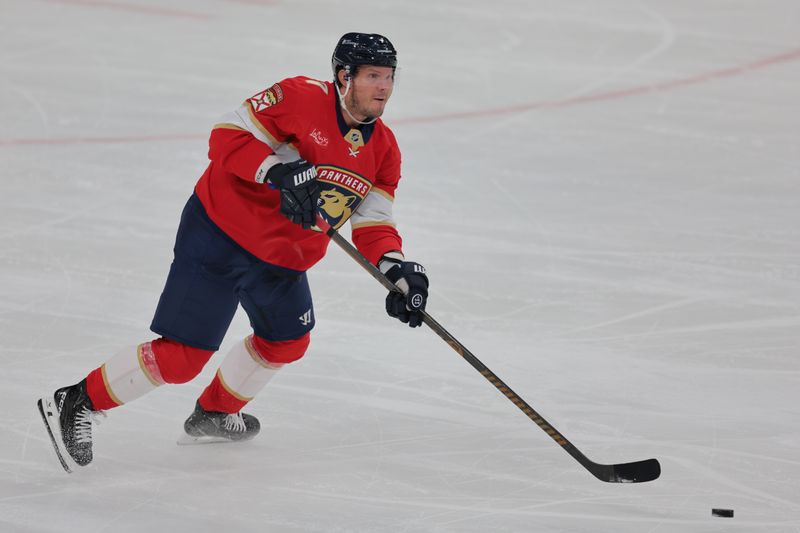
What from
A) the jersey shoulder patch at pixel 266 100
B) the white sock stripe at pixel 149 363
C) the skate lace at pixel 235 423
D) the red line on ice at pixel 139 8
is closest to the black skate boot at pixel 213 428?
the skate lace at pixel 235 423

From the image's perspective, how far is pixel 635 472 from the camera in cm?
317

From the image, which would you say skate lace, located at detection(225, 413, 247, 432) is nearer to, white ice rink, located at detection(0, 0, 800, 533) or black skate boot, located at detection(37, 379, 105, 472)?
white ice rink, located at detection(0, 0, 800, 533)

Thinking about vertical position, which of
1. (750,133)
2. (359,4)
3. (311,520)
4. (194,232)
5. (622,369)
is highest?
(359,4)

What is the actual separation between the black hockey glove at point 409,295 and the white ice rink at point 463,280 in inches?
18.6

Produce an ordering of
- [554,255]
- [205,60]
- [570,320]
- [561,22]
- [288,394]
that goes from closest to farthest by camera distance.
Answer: [288,394]
[570,320]
[554,255]
[205,60]
[561,22]

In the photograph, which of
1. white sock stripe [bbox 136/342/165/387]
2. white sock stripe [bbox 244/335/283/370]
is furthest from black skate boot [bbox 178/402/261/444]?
white sock stripe [bbox 136/342/165/387]

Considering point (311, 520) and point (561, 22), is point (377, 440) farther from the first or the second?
point (561, 22)

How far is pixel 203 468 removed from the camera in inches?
127

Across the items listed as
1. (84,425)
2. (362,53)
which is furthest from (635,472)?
(84,425)

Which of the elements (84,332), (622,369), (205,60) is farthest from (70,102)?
(622,369)

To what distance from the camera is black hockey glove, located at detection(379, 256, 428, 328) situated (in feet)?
10.0

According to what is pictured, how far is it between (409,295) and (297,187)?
430mm

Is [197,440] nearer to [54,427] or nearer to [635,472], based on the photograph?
[54,427]

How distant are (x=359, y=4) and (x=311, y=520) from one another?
20.5ft
